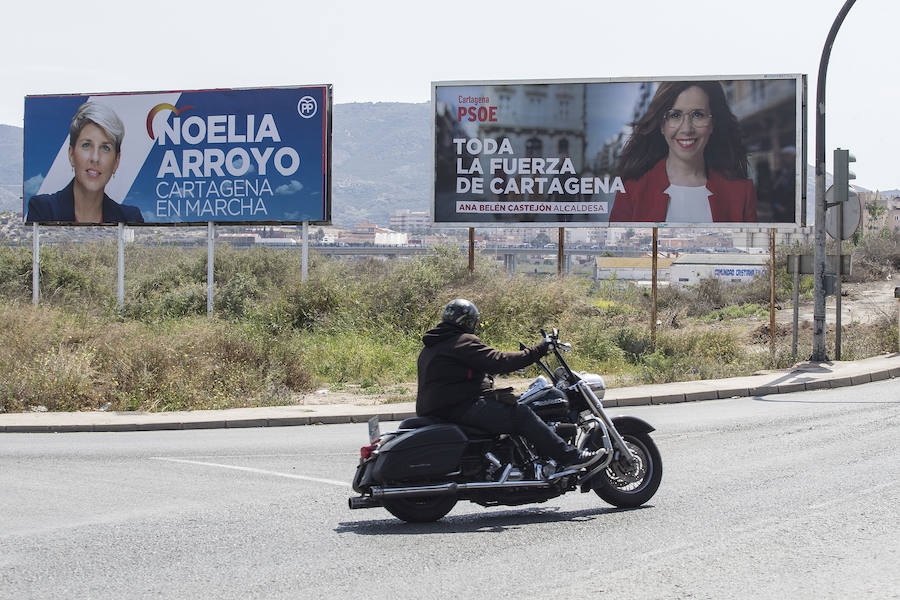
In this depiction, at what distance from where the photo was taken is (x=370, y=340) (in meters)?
22.3

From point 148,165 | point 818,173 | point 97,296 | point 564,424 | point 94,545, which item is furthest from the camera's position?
point 97,296

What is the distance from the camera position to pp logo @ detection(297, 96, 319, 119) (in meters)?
27.3

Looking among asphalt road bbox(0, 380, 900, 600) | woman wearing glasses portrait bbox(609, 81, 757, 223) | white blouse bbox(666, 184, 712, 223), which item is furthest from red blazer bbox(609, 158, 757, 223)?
asphalt road bbox(0, 380, 900, 600)

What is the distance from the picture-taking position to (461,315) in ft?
24.8

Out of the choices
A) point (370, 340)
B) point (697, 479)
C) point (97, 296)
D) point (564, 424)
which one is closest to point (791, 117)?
point (370, 340)

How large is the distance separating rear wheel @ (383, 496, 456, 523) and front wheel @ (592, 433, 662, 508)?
1.23m

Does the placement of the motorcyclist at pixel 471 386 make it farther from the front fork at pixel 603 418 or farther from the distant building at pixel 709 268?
the distant building at pixel 709 268

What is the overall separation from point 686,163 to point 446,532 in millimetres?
18776

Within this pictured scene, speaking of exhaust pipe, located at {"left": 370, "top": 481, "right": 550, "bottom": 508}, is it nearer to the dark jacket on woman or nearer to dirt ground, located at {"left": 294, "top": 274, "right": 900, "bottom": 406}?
dirt ground, located at {"left": 294, "top": 274, "right": 900, "bottom": 406}

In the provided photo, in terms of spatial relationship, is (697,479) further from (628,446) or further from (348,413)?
(348,413)

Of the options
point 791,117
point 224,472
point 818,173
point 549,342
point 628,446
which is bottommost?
point 224,472

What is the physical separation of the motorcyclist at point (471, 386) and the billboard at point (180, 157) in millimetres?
20154

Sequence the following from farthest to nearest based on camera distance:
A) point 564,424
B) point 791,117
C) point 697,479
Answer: point 791,117 → point 697,479 → point 564,424

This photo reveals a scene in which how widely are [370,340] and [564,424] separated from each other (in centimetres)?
1495
